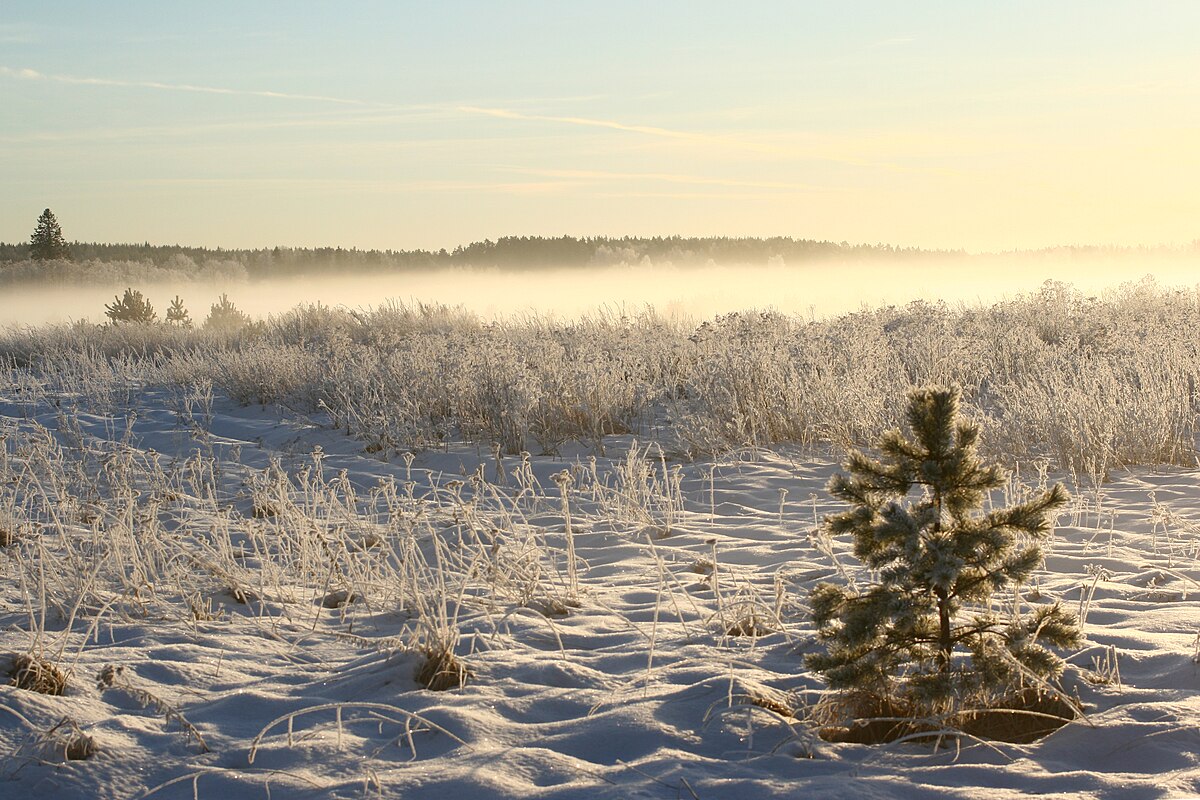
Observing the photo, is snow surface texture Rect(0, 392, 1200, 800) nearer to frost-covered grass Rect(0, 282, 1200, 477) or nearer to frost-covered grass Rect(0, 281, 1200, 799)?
frost-covered grass Rect(0, 281, 1200, 799)

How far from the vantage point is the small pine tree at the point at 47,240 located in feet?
148

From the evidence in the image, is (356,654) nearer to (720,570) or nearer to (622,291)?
(720,570)

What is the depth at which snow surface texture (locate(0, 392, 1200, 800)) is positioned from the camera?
259 cm

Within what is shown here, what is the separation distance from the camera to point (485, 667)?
3.38 metres

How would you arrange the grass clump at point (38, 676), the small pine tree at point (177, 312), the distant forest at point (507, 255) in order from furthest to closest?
the distant forest at point (507, 255), the small pine tree at point (177, 312), the grass clump at point (38, 676)

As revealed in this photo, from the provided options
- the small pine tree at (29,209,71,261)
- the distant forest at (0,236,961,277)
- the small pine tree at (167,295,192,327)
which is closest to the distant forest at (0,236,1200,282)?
the distant forest at (0,236,961,277)

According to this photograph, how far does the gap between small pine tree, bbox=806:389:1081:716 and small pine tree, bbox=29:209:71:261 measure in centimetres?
4817

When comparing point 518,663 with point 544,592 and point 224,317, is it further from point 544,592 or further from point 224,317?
point 224,317

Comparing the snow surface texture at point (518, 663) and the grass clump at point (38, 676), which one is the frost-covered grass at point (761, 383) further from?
the grass clump at point (38, 676)

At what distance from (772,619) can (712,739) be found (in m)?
0.96

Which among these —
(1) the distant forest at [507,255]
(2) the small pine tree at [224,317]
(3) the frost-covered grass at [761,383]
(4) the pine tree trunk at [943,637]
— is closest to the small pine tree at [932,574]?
(4) the pine tree trunk at [943,637]

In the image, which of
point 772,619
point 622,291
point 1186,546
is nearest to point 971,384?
point 1186,546

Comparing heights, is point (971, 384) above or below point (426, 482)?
above

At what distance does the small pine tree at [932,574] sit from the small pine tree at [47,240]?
48.2 m
